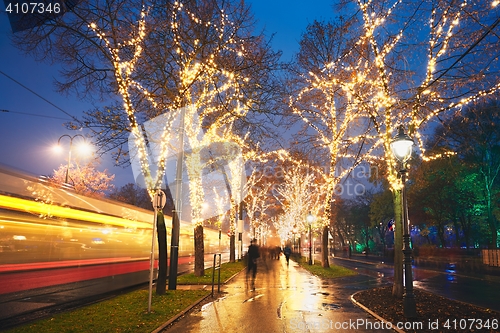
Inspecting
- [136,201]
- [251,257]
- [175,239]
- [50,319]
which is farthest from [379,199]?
[50,319]

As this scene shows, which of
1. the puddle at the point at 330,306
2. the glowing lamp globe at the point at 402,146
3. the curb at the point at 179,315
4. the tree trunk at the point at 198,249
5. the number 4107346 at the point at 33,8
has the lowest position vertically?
the puddle at the point at 330,306

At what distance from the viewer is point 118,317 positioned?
9.45 meters

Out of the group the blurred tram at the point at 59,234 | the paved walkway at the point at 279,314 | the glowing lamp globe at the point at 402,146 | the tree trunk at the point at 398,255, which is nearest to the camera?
the paved walkway at the point at 279,314

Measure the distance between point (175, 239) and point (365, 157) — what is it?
10309 mm

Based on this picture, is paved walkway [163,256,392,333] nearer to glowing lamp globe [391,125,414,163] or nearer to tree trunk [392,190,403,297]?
tree trunk [392,190,403,297]

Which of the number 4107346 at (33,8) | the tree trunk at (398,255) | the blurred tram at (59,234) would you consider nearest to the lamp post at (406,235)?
the tree trunk at (398,255)

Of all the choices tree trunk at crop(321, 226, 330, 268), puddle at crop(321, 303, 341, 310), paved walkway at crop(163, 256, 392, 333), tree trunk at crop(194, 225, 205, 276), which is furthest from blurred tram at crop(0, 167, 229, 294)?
tree trunk at crop(321, 226, 330, 268)

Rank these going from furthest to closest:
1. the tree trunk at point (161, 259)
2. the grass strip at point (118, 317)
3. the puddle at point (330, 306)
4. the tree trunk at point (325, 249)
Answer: the tree trunk at point (325, 249) → the tree trunk at point (161, 259) → the puddle at point (330, 306) → the grass strip at point (118, 317)

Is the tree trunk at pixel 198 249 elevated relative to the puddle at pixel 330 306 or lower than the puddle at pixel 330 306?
elevated

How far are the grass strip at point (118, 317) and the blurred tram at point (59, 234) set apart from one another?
4.46 feet

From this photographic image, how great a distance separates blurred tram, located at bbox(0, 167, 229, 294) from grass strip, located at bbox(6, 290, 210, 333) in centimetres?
136

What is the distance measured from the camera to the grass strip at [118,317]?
8289mm

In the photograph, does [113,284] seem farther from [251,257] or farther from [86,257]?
[251,257]

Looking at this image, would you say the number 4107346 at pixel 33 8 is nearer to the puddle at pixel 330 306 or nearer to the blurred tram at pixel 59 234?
the blurred tram at pixel 59 234
